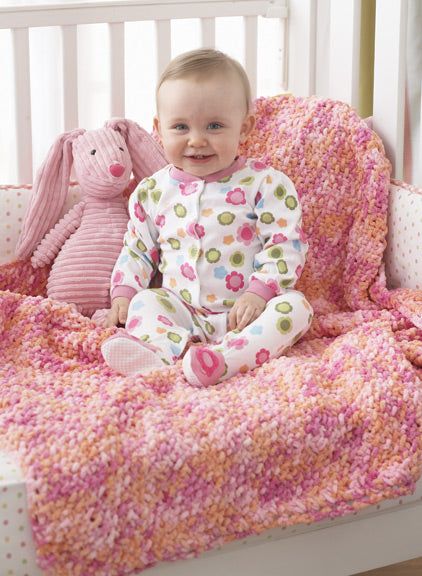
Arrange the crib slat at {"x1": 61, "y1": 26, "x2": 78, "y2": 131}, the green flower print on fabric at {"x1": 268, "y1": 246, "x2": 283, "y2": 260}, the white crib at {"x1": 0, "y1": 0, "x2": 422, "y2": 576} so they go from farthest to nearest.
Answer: the crib slat at {"x1": 61, "y1": 26, "x2": 78, "y2": 131}, the green flower print on fabric at {"x1": 268, "y1": 246, "x2": 283, "y2": 260}, the white crib at {"x1": 0, "y1": 0, "x2": 422, "y2": 576}

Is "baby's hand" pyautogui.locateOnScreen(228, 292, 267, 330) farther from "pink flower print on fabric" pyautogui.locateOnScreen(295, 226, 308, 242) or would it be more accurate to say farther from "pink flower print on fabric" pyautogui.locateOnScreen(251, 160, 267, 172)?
"pink flower print on fabric" pyautogui.locateOnScreen(251, 160, 267, 172)

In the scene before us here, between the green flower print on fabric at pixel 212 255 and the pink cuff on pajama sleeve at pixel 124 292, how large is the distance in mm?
149

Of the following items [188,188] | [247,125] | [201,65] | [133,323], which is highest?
[201,65]

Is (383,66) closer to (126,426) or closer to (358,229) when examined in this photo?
(358,229)

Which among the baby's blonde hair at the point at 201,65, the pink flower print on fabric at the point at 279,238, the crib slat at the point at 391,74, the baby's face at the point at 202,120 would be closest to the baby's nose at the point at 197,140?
the baby's face at the point at 202,120

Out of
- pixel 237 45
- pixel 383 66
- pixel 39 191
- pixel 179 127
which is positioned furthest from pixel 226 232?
pixel 237 45

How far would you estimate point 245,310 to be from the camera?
1.55 metres

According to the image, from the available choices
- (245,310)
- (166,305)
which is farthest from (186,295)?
(245,310)

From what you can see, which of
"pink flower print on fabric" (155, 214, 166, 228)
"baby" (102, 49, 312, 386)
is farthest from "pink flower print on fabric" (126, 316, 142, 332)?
"pink flower print on fabric" (155, 214, 166, 228)

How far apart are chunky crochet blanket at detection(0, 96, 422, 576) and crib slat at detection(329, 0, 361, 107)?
53 cm

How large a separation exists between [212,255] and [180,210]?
→ 11 centimetres

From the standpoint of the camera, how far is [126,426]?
48.8 inches

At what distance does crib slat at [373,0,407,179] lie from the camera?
5.90 feet

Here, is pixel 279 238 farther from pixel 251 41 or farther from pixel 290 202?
pixel 251 41
